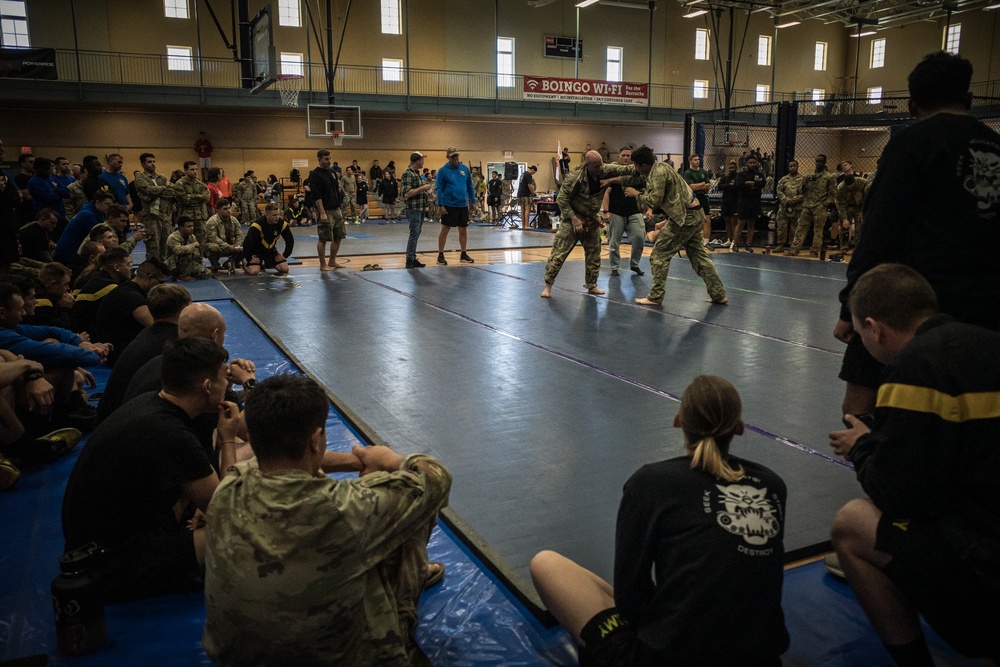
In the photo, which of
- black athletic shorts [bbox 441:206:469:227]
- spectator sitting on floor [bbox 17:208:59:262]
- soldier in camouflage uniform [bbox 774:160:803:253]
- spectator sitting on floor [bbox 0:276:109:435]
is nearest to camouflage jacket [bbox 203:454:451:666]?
spectator sitting on floor [bbox 0:276:109:435]

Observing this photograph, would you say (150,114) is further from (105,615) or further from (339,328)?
(105,615)

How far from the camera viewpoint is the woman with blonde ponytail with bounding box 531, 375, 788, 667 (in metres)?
1.67

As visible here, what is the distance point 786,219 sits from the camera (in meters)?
13.8

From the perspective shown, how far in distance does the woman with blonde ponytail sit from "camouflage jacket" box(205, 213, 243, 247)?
10.3 m

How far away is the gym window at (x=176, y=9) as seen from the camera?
24.5 meters

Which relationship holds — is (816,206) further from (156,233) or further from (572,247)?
(156,233)

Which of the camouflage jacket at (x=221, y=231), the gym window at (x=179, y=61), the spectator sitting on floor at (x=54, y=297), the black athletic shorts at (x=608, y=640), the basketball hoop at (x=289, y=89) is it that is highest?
the gym window at (x=179, y=61)

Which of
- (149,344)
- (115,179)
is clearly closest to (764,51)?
(115,179)

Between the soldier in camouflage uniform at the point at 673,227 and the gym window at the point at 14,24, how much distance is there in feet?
76.4

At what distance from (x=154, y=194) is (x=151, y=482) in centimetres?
926

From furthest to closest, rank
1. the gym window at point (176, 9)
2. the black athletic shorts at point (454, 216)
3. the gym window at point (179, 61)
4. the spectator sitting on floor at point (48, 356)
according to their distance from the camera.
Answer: the gym window at point (179, 61) < the gym window at point (176, 9) < the black athletic shorts at point (454, 216) < the spectator sitting on floor at point (48, 356)

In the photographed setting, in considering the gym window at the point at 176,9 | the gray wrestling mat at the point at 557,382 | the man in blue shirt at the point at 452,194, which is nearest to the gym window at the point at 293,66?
the gym window at the point at 176,9

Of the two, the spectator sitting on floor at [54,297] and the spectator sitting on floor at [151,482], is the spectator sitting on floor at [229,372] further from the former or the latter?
the spectator sitting on floor at [54,297]

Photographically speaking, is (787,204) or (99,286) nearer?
(99,286)
